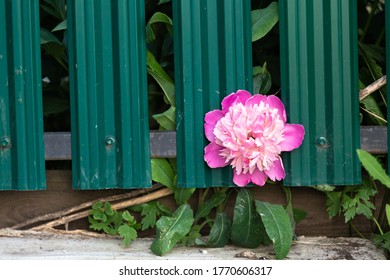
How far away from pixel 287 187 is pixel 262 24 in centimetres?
55

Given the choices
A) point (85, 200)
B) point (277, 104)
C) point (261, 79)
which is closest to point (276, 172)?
point (277, 104)

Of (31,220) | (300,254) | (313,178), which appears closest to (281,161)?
(313,178)

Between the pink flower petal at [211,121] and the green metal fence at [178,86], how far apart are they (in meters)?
0.03

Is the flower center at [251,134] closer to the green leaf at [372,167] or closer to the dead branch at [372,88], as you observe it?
the dead branch at [372,88]

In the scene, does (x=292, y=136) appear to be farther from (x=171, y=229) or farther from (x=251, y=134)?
(x=171, y=229)

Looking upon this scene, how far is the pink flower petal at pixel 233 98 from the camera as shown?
8.54ft

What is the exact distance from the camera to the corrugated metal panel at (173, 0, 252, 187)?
263 cm

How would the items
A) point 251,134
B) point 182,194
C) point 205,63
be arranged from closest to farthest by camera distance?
point 251,134 < point 205,63 < point 182,194

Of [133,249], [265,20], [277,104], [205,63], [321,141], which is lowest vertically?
A: [133,249]

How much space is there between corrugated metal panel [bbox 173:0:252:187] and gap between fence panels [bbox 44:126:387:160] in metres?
0.06

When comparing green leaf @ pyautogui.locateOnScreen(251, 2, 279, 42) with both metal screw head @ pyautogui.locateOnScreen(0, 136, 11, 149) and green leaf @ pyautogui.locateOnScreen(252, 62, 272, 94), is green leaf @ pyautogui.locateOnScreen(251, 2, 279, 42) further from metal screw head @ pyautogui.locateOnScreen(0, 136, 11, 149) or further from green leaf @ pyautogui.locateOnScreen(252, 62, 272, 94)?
metal screw head @ pyautogui.locateOnScreen(0, 136, 11, 149)

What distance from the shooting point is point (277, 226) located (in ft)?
8.43

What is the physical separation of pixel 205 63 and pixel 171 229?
0.54 meters

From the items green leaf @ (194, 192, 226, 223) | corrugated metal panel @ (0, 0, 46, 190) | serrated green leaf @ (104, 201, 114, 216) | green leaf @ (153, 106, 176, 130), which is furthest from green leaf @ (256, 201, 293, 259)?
corrugated metal panel @ (0, 0, 46, 190)
